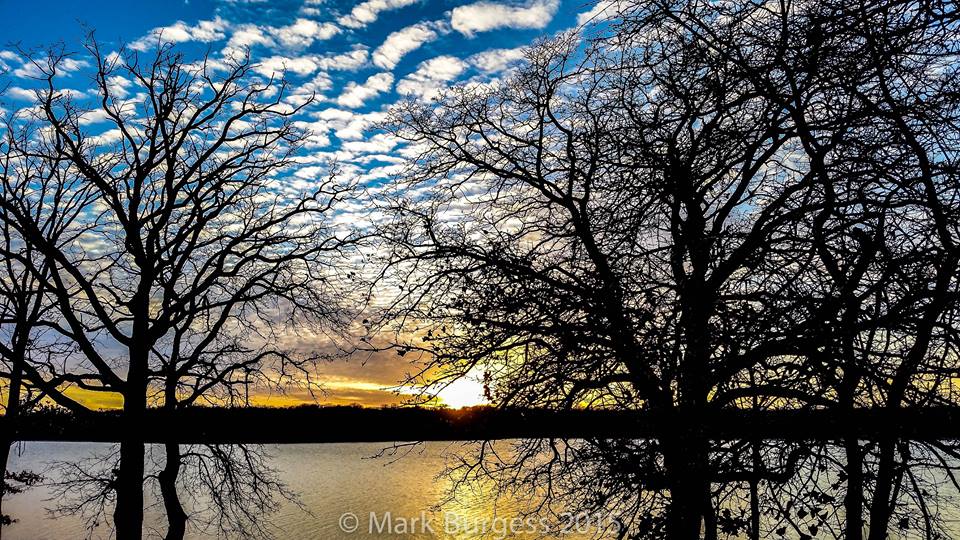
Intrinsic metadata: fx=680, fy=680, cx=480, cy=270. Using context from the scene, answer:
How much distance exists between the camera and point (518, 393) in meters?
6.26

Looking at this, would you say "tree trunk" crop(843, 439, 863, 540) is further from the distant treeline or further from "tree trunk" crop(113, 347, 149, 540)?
"tree trunk" crop(113, 347, 149, 540)

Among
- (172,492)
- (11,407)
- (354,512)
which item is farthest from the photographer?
(354,512)

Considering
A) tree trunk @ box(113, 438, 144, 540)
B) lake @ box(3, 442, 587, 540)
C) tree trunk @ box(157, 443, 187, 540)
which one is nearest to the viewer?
tree trunk @ box(113, 438, 144, 540)

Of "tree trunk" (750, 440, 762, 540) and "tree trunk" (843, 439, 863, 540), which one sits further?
"tree trunk" (843, 439, 863, 540)

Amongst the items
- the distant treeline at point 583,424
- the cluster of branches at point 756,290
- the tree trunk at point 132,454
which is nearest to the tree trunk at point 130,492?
the tree trunk at point 132,454

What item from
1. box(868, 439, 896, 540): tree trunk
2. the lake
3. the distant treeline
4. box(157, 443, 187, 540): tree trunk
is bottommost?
the lake

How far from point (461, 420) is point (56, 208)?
1261 cm

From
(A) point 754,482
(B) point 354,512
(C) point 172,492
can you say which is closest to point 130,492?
(C) point 172,492

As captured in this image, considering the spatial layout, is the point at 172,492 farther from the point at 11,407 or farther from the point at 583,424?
the point at 583,424

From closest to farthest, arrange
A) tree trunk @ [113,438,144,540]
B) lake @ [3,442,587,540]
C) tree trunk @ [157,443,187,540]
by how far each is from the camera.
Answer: tree trunk @ [113,438,144,540]
tree trunk @ [157,443,187,540]
lake @ [3,442,587,540]

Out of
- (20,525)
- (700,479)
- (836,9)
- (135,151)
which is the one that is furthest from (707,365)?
(20,525)

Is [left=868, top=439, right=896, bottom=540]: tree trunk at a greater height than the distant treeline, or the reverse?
the distant treeline

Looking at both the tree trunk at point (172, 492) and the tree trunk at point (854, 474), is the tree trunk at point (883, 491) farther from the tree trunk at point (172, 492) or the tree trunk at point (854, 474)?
the tree trunk at point (172, 492)

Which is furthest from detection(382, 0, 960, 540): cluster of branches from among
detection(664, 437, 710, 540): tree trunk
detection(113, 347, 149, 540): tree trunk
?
detection(113, 347, 149, 540): tree trunk
